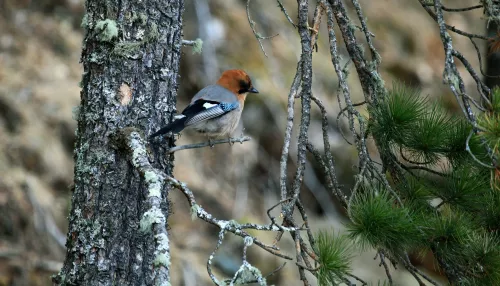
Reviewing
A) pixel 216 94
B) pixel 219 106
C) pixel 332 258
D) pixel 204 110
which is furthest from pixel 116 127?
pixel 216 94

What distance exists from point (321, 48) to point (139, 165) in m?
7.42

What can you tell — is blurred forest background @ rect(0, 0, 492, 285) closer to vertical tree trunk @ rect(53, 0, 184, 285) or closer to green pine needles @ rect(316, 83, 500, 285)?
green pine needles @ rect(316, 83, 500, 285)

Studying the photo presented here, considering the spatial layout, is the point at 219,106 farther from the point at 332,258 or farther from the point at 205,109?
the point at 332,258

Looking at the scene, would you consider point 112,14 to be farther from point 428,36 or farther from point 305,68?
point 428,36

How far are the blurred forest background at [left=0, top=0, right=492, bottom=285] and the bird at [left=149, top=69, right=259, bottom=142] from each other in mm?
A: 1804

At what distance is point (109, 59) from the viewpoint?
3.08m

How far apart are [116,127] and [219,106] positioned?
169cm

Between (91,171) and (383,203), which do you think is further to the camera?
(91,171)

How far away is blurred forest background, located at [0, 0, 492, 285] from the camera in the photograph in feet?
19.1

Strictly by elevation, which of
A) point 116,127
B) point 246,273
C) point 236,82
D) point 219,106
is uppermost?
point 236,82

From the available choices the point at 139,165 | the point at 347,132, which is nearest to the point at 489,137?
the point at 139,165

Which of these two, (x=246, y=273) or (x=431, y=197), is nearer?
(x=246, y=273)

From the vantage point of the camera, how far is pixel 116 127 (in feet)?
9.96

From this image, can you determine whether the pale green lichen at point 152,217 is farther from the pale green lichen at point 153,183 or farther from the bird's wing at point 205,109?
the bird's wing at point 205,109
